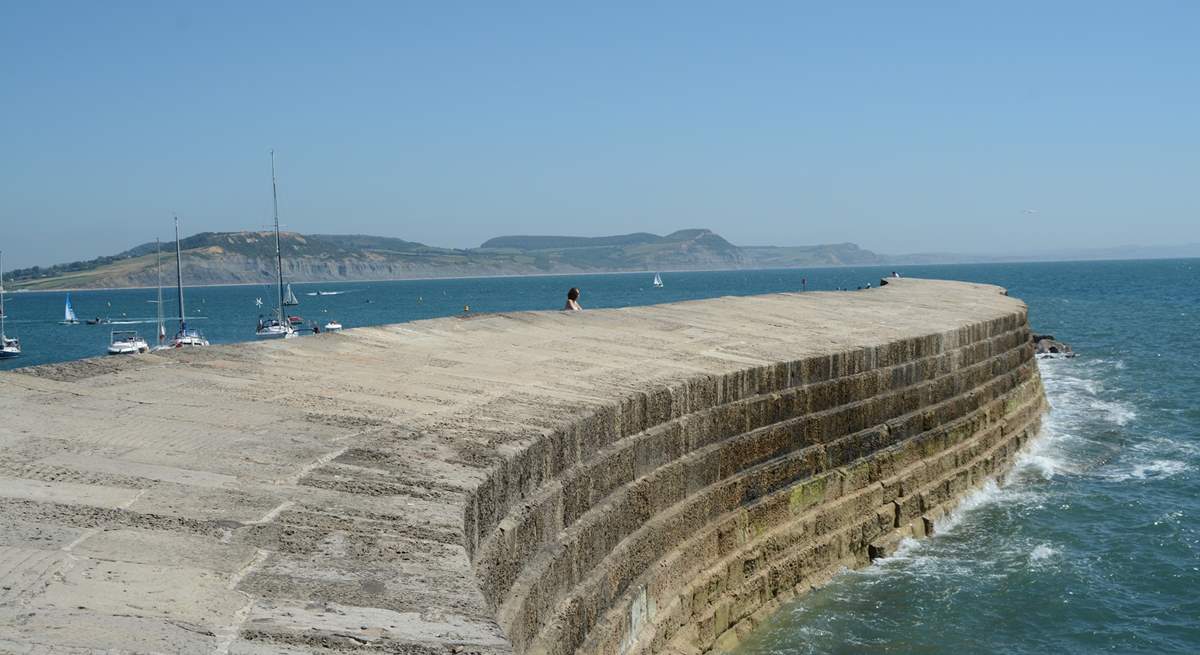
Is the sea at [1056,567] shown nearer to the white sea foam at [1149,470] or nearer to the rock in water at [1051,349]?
the white sea foam at [1149,470]

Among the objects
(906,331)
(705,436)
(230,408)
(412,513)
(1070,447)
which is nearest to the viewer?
(412,513)

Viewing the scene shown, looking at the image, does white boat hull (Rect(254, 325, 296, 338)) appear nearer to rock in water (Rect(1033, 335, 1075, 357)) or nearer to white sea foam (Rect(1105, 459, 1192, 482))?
rock in water (Rect(1033, 335, 1075, 357))

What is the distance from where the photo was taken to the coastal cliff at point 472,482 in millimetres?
3244

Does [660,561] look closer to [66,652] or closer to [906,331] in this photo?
[66,652]

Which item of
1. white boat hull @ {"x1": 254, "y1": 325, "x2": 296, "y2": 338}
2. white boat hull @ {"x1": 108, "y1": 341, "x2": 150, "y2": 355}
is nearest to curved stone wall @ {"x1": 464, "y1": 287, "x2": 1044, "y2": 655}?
white boat hull @ {"x1": 108, "y1": 341, "x2": 150, "y2": 355}

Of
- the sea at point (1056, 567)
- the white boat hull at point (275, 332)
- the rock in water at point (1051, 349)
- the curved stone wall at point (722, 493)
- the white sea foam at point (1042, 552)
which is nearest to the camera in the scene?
the curved stone wall at point (722, 493)

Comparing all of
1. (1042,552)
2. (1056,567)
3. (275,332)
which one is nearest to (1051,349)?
(1042,552)

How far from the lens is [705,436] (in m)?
8.51

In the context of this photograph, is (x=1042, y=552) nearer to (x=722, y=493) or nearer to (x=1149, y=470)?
(x=722, y=493)

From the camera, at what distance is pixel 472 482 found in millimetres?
4801

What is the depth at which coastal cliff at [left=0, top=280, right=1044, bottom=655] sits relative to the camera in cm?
324

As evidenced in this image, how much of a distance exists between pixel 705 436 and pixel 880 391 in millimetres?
4077

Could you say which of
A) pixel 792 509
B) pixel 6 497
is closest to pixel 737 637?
pixel 792 509

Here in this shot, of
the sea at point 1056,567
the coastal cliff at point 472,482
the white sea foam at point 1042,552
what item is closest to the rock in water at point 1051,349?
the sea at point 1056,567
